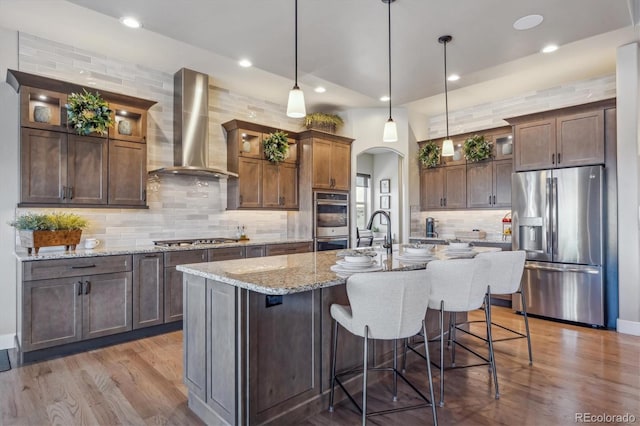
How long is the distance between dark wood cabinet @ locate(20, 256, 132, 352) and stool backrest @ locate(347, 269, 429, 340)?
2.73 m

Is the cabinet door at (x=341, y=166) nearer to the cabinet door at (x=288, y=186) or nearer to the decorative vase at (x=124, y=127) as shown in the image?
the cabinet door at (x=288, y=186)

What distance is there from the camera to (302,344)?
222 cm

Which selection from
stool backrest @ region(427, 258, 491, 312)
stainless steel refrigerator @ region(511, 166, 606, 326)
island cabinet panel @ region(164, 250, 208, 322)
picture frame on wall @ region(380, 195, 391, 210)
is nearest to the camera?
stool backrest @ region(427, 258, 491, 312)

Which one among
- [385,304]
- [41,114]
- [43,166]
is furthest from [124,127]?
[385,304]

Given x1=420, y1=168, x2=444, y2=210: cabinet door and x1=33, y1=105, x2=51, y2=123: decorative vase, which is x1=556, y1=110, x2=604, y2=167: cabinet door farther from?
x1=33, y1=105, x2=51, y2=123: decorative vase

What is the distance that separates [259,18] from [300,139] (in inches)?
111

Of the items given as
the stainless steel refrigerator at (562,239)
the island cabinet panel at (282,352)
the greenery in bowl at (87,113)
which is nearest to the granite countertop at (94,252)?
the greenery in bowl at (87,113)

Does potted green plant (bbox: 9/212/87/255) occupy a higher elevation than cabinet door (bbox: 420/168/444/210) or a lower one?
lower

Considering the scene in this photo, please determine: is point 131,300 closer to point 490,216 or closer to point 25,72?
point 25,72

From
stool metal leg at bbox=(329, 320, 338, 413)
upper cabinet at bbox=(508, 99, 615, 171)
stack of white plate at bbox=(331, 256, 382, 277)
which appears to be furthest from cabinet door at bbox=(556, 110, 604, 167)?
stool metal leg at bbox=(329, 320, 338, 413)

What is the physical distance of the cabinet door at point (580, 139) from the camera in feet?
13.7

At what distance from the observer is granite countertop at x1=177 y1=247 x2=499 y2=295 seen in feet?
5.82

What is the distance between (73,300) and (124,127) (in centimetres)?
189

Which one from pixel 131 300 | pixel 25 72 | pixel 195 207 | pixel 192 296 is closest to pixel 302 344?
pixel 192 296
